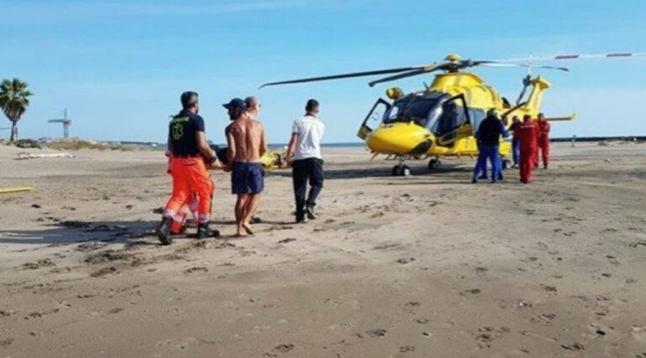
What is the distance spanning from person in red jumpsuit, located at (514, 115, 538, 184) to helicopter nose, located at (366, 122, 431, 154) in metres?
2.55

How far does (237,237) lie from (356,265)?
2155 mm

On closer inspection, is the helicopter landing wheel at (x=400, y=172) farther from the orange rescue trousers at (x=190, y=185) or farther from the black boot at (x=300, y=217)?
the orange rescue trousers at (x=190, y=185)

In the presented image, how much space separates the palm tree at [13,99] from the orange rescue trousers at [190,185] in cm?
7281

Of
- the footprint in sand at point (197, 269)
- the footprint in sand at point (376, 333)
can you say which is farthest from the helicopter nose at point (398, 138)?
the footprint in sand at point (376, 333)

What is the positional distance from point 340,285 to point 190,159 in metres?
3.02

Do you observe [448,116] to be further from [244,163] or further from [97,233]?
[97,233]

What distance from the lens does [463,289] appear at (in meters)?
5.17

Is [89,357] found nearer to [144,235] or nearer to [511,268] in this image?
[511,268]

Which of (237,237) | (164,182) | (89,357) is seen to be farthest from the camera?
(164,182)

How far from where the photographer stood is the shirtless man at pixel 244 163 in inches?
310

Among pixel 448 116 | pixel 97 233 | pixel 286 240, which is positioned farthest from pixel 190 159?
pixel 448 116

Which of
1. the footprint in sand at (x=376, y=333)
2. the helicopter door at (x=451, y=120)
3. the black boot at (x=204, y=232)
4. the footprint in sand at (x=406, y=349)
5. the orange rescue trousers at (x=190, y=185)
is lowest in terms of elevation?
the footprint in sand at (x=406, y=349)

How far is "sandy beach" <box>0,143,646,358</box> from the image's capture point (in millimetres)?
4035

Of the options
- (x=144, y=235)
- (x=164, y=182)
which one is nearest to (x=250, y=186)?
(x=144, y=235)
